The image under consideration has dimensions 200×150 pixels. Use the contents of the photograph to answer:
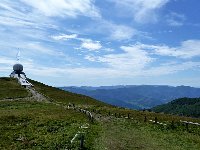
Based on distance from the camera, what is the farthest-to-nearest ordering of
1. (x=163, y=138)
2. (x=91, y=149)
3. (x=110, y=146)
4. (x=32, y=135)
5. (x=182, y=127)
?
(x=182, y=127) < (x=32, y=135) < (x=163, y=138) < (x=110, y=146) < (x=91, y=149)

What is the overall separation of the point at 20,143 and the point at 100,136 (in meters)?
8.96

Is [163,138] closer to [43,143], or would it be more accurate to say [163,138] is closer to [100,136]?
[100,136]

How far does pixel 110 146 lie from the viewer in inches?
1281

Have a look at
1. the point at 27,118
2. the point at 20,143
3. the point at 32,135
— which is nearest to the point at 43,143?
the point at 20,143

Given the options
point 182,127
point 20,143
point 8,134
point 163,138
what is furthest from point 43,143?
point 182,127

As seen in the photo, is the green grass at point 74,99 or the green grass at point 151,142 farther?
the green grass at point 74,99

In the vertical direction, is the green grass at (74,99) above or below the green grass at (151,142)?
above

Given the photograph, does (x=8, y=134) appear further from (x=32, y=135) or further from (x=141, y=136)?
(x=141, y=136)

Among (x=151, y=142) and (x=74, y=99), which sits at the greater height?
(x=74, y=99)

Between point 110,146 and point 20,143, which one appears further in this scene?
point 20,143

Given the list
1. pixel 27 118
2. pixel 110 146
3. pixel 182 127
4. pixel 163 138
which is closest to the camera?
pixel 110 146

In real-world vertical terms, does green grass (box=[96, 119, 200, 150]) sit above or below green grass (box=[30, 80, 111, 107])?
below

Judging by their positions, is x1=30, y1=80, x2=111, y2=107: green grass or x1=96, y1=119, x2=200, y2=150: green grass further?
x1=30, y1=80, x2=111, y2=107: green grass

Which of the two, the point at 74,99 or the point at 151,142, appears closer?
the point at 151,142
